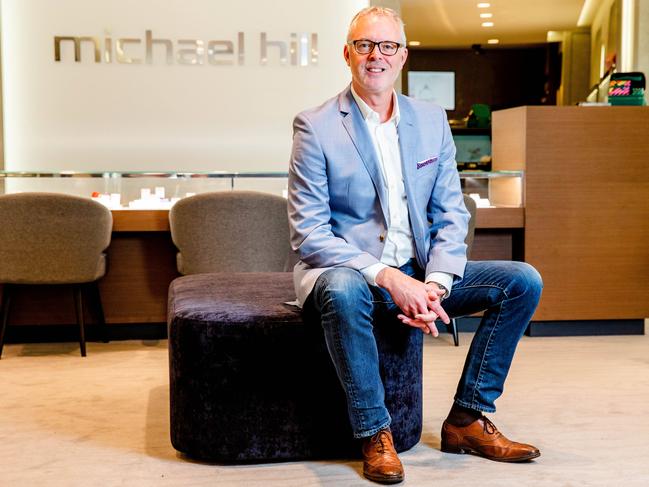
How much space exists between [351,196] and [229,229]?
187 cm

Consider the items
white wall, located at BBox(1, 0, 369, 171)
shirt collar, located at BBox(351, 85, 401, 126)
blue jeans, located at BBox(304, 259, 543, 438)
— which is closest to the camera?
blue jeans, located at BBox(304, 259, 543, 438)

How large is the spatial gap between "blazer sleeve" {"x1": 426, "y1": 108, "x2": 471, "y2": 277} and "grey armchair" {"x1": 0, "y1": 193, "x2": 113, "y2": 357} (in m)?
2.14

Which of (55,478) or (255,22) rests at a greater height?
(255,22)

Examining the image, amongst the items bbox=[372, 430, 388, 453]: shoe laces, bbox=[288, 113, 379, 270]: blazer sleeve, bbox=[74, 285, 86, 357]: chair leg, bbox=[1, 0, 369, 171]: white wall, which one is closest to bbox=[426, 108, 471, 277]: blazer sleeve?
bbox=[288, 113, 379, 270]: blazer sleeve

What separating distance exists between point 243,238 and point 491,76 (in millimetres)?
10335

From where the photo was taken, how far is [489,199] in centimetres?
504

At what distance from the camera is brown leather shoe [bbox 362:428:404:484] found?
2.45 m

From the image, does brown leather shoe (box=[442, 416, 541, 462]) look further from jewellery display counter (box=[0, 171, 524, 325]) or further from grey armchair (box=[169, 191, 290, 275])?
jewellery display counter (box=[0, 171, 524, 325])

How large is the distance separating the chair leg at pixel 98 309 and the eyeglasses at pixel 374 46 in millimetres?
2494


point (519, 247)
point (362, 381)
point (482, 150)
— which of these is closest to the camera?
point (362, 381)

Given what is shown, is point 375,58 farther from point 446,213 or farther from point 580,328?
point 580,328

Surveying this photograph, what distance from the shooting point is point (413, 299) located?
2465mm

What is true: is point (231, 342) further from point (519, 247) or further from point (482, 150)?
point (482, 150)

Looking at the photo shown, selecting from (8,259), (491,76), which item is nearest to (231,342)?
(8,259)
